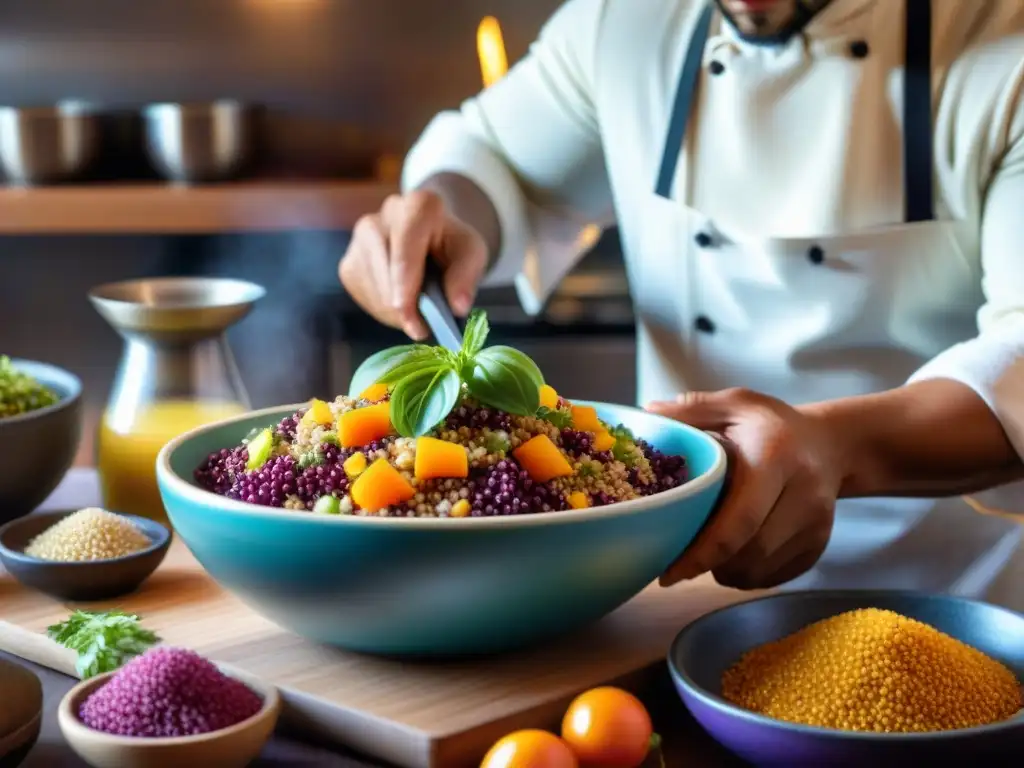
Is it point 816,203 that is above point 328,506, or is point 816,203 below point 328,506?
above

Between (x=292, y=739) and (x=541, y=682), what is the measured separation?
0.61ft

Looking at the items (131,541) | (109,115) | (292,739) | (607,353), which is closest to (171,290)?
(131,541)

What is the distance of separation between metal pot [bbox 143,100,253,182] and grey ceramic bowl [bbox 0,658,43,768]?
2.18m

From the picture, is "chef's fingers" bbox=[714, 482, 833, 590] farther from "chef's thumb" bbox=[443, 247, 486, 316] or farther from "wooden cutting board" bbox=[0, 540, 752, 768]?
"chef's thumb" bbox=[443, 247, 486, 316]

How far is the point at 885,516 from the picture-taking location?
159cm

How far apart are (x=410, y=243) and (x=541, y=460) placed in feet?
1.90

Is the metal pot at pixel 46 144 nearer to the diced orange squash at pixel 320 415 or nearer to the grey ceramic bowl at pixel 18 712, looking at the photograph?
the diced orange squash at pixel 320 415

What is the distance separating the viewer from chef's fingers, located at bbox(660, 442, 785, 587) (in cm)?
101

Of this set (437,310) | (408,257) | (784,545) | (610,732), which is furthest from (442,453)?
(408,257)

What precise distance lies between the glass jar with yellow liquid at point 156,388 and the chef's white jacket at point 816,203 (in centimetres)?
58

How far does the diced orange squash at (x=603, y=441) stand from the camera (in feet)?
3.33

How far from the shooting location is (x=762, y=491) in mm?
1021

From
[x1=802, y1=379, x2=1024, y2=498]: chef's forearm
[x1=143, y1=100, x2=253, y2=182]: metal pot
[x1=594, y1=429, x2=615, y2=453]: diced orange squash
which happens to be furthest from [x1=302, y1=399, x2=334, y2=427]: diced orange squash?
[x1=143, y1=100, x2=253, y2=182]: metal pot

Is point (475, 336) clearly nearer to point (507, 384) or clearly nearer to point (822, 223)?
point (507, 384)
